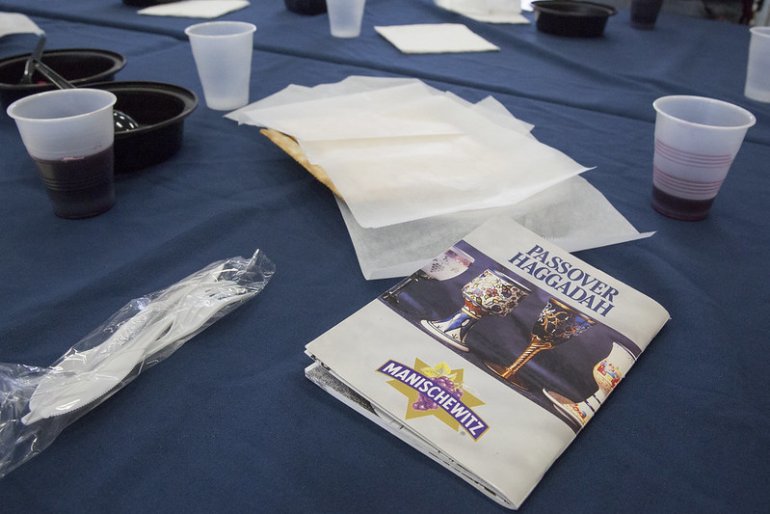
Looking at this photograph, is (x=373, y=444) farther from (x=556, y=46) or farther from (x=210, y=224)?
(x=556, y=46)

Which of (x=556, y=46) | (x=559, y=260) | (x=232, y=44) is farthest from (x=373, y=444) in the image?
(x=556, y=46)

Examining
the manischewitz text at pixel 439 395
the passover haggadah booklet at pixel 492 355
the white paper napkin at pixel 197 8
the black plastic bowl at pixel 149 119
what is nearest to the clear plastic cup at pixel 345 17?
the white paper napkin at pixel 197 8

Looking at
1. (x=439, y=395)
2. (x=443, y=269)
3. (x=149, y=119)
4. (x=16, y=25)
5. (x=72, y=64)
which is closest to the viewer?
(x=439, y=395)

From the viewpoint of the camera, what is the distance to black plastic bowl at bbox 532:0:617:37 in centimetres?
130

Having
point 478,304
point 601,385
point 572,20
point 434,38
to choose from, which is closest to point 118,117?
point 478,304

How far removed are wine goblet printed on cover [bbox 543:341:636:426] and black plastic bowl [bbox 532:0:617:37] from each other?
41.6 inches

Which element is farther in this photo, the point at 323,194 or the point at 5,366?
the point at 323,194

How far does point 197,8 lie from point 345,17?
16.7 inches

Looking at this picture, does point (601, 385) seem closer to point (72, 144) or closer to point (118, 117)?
point (72, 144)

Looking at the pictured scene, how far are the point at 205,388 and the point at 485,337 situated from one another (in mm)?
228

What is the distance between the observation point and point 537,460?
1.24 ft

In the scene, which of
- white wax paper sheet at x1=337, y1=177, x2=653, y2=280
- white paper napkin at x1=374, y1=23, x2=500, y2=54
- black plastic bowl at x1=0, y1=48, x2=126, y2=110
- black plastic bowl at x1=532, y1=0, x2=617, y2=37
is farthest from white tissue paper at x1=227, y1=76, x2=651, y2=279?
black plastic bowl at x1=532, y1=0, x2=617, y2=37

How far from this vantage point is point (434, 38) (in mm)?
1284

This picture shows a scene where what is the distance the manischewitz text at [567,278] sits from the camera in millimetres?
520
